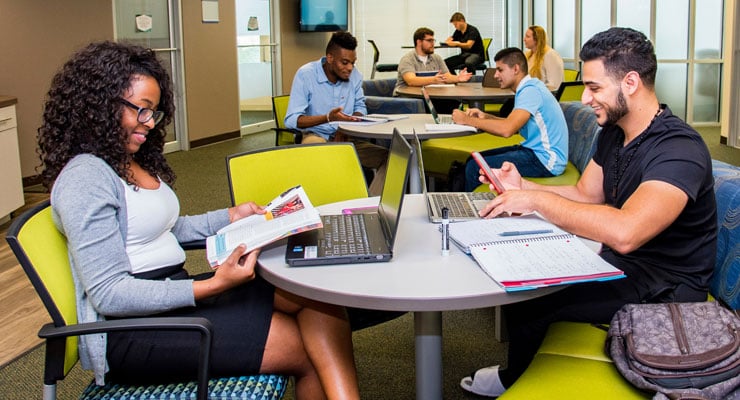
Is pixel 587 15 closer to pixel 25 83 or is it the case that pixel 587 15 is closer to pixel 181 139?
pixel 181 139

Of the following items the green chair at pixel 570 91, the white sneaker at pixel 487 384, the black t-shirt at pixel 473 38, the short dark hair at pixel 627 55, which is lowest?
the white sneaker at pixel 487 384

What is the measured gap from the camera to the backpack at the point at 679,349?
1.55 metres

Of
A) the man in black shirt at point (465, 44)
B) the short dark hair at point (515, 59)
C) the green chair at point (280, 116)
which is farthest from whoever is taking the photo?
the man in black shirt at point (465, 44)

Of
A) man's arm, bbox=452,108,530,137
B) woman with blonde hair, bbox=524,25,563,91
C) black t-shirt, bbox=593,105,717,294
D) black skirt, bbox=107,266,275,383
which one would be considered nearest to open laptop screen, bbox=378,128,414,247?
black skirt, bbox=107,266,275,383

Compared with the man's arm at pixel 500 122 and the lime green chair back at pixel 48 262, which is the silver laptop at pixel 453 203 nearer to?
the lime green chair back at pixel 48 262

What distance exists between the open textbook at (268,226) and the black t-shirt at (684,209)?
0.88 metres

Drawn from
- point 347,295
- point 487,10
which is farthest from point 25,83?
point 487,10

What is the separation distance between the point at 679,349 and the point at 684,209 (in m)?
0.54

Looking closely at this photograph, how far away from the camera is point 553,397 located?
1642 millimetres

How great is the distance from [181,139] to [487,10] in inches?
275

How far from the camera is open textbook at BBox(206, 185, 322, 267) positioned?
1.85 metres

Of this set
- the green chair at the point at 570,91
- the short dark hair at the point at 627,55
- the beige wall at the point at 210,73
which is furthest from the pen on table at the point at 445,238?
the beige wall at the point at 210,73

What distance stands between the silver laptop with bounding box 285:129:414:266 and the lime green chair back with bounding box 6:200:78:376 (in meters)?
0.52

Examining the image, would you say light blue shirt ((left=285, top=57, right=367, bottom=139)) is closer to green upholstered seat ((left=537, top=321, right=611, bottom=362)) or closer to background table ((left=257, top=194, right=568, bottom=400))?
background table ((left=257, top=194, right=568, bottom=400))
